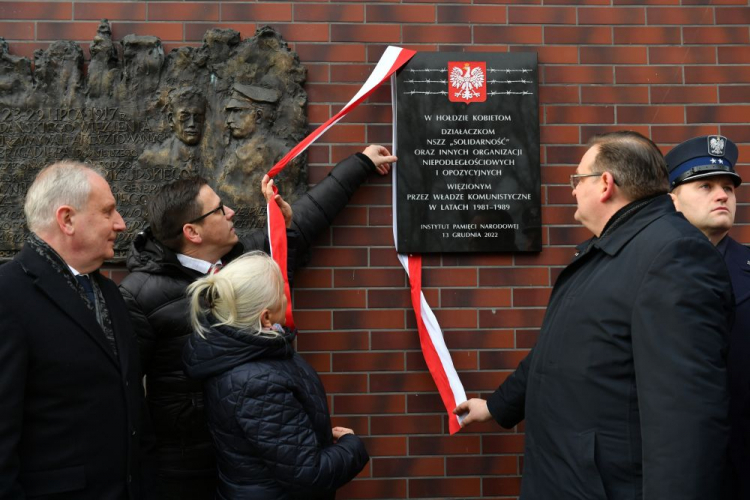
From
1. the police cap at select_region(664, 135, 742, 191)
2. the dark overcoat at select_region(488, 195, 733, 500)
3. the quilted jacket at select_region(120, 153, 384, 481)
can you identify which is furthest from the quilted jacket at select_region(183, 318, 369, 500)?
the police cap at select_region(664, 135, 742, 191)

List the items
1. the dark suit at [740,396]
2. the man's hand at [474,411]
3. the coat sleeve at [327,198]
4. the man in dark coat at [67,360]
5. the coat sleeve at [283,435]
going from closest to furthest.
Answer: the man in dark coat at [67,360], the coat sleeve at [283,435], the dark suit at [740,396], the man's hand at [474,411], the coat sleeve at [327,198]

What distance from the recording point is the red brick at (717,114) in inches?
142

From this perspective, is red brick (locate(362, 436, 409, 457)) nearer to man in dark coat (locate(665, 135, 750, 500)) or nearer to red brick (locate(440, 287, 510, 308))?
red brick (locate(440, 287, 510, 308))

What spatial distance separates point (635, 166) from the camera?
228 cm

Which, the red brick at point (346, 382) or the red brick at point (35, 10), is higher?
the red brick at point (35, 10)

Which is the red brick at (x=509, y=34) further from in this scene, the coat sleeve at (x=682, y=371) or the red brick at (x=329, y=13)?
the coat sleeve at (x=682, y=371)

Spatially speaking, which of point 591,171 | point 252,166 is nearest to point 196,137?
point 252,166

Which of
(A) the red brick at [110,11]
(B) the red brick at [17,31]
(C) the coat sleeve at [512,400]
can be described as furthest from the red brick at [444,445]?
(B) the red brick at [17,31]

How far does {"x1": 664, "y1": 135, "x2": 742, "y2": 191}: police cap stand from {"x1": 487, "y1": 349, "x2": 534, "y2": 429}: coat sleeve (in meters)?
1.07

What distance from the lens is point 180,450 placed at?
2762 millimetres

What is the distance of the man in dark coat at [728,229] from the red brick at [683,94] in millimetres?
543

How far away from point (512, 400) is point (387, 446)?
2.98ft

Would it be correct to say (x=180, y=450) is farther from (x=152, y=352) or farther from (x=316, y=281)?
(x=316, y=281)

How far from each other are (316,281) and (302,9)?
1418 mm
